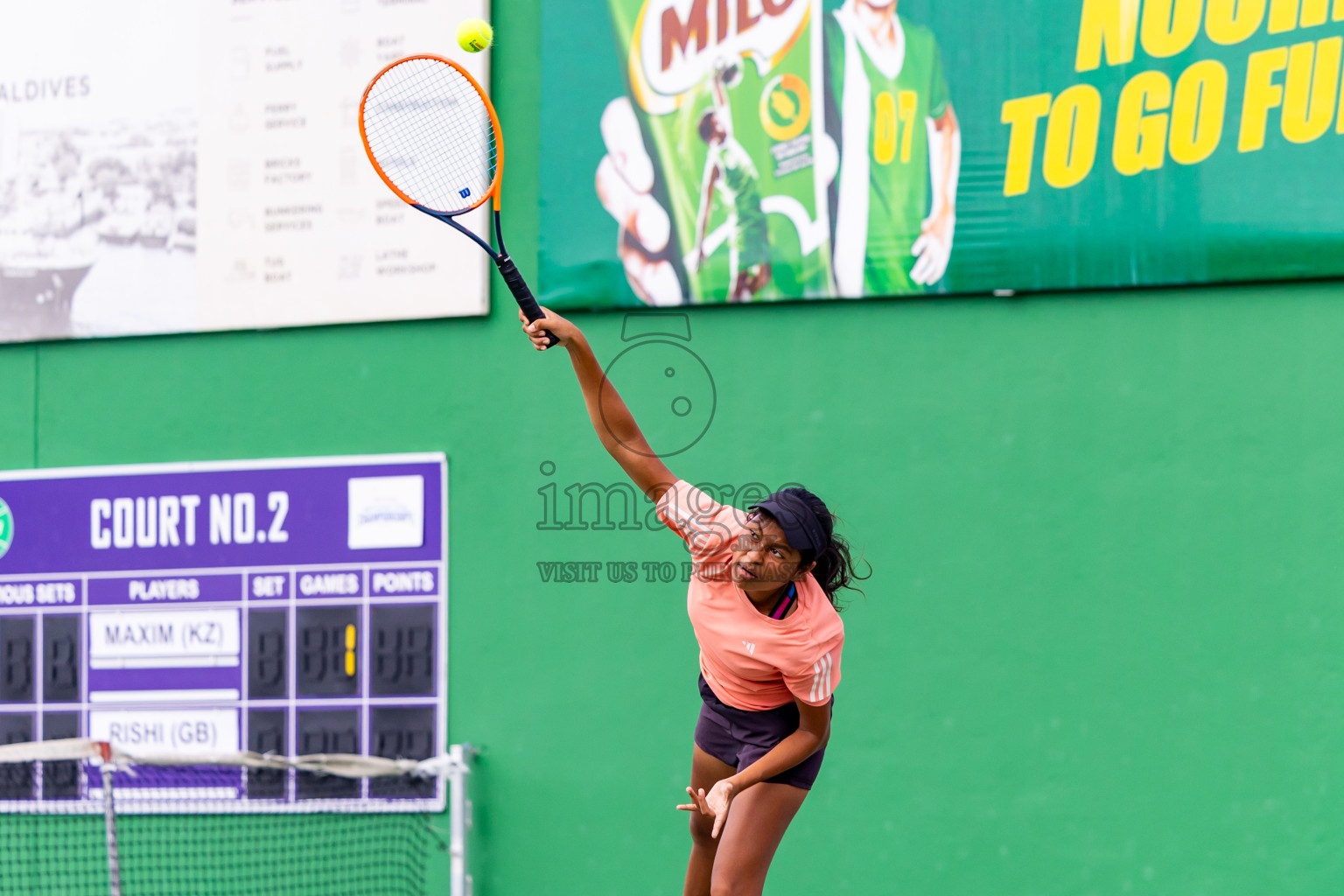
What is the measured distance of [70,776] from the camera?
664 centimetres

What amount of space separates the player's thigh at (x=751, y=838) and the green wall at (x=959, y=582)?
210 cm

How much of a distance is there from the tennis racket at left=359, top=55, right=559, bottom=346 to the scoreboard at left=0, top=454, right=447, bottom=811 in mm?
1370

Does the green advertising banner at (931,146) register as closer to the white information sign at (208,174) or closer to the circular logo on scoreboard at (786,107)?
the circular logo on scoreboard at (786,107)

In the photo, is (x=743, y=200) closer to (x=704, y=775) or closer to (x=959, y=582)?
(x=959, y=582)

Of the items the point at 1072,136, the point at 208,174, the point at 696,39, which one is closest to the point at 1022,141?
the point at 1072,136

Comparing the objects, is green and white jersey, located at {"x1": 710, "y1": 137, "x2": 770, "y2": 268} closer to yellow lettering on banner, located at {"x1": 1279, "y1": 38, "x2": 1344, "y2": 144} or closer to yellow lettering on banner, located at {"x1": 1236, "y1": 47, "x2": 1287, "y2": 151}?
yellow lettering on banner, located at {"x1": 1236, "y1": 47, "x2": 1287, "y2": 151}

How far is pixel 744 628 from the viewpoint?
383cm

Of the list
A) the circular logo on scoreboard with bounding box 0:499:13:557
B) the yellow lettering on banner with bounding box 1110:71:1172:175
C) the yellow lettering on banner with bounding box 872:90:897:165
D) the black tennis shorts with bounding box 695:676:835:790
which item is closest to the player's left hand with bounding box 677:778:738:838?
the black tennis shorts with bounding box 695:676:835:790

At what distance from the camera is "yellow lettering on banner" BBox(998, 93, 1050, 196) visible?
598cm

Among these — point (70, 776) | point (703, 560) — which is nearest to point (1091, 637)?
point (703, 560)

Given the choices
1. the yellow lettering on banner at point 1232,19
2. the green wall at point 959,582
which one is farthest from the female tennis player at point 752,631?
the yellow lettering on banner at point 1232,19

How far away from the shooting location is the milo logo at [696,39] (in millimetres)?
6234

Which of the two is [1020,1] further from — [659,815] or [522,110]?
[659,815]

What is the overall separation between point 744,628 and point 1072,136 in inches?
125
